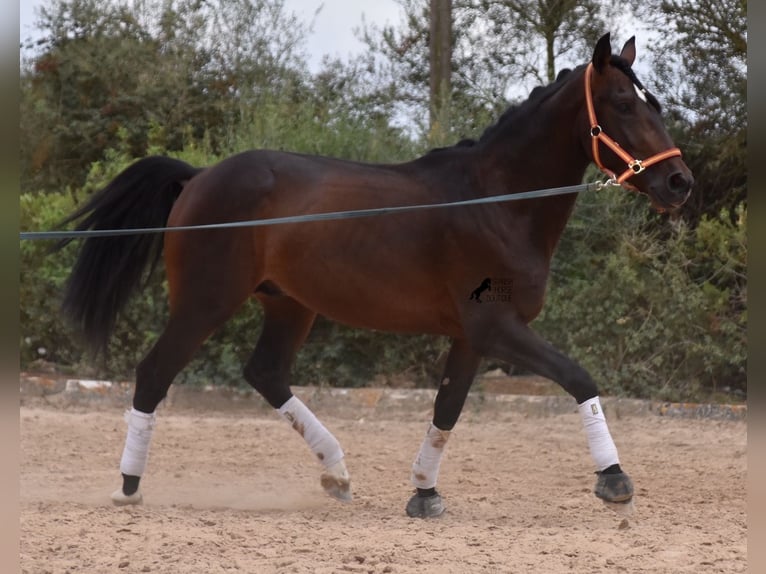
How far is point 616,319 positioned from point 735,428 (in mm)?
1541

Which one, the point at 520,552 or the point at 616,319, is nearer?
the point at 520,552

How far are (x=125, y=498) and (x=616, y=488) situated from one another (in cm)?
264

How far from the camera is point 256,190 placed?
512 centimetres

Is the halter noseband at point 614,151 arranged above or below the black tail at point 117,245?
above

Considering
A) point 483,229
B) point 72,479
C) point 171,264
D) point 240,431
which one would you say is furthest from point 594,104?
point 240,431

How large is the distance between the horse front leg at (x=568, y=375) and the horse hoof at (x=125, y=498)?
2.09m

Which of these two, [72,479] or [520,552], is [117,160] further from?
[520,552]

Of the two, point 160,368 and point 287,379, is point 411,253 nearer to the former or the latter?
point 287,379

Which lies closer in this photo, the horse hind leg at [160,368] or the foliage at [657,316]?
the horse hind leg at [160,368]

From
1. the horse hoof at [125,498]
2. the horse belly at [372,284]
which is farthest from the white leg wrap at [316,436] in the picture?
the horse hoof at [125,498]

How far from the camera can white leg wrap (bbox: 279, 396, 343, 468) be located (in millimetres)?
5195

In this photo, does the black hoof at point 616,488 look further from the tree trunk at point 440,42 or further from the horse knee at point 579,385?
the tree trunk at point 440,42

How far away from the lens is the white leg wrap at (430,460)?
4.88 metres

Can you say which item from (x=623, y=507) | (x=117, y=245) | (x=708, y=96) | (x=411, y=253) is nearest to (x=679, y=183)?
(x=411, y=253)
